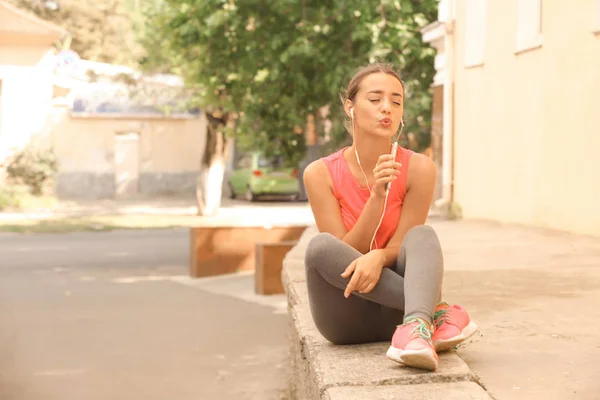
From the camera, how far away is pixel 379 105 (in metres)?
4.29

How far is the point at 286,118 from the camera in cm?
1823

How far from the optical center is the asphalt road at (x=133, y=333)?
Answer: 762cm

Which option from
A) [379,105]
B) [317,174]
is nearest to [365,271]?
[317,174]

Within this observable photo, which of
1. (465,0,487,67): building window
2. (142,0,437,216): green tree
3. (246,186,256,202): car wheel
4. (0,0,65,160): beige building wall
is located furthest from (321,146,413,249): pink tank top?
(246,186,256,202): car wheel

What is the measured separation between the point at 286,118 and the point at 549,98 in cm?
638

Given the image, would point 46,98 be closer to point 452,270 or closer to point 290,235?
point 290,235

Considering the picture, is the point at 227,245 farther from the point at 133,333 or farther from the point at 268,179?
the point at 268,179

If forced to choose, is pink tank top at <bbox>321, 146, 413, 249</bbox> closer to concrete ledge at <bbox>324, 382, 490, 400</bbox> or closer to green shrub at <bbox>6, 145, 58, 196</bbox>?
concrete ledge at <bbox>324, 382, 490, 400</bbox>

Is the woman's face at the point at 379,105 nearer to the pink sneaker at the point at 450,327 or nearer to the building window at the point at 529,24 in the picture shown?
the pink sneaker at the point at 450,327

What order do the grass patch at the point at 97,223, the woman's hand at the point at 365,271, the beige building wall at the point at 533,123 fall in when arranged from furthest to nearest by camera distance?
the grass patch at the point at 97,223
the beige building wall at the point at 533,123
the woman's hand at the point at 365,271

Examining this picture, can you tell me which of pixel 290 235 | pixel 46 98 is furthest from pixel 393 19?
pixel 46 98

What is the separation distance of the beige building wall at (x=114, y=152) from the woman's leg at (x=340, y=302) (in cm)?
2997

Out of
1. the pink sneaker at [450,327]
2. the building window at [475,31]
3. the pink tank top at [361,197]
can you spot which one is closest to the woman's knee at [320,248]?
the pink tank top at [361,197]

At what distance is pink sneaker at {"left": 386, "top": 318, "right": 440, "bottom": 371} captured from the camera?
3707mm
